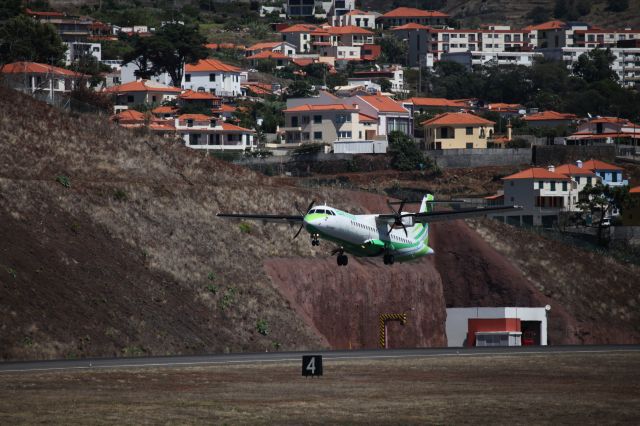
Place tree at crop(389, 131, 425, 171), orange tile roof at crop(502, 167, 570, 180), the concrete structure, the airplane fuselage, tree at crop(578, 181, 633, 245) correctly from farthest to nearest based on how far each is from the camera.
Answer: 1. tree at crop(389, 131, 425, 171)
2. orange tile roof at crop(502, 167, 570, 180)
3. tree at crop(578, 181, 633, 245)
4. the concrete structure
5. the airplane fuselage

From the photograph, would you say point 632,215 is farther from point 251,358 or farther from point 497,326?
point 251,358

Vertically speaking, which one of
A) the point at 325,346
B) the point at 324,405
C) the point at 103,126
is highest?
the point at 103,126

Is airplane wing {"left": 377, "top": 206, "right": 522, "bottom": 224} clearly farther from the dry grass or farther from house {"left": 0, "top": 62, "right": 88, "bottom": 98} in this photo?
house {"left": 0, "top": 62, "right": 88, "bottom": 98}

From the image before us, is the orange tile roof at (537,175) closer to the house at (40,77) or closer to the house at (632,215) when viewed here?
the house at (632,215)

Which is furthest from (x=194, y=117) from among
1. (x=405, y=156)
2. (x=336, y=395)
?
(x=336, y=395)

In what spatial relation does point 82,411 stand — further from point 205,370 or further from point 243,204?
point 243,204

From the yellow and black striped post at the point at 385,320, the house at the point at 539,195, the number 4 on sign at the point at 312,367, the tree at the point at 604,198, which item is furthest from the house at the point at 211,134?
the number 4 on sign at the point at 312,367

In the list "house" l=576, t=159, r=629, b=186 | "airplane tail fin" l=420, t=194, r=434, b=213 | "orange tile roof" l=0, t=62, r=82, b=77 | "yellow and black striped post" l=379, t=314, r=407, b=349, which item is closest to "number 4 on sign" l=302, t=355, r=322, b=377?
"airplane tail fin" l=420, t=194, r=434, b=213

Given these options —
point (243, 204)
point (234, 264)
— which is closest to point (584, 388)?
point (234, 264)
